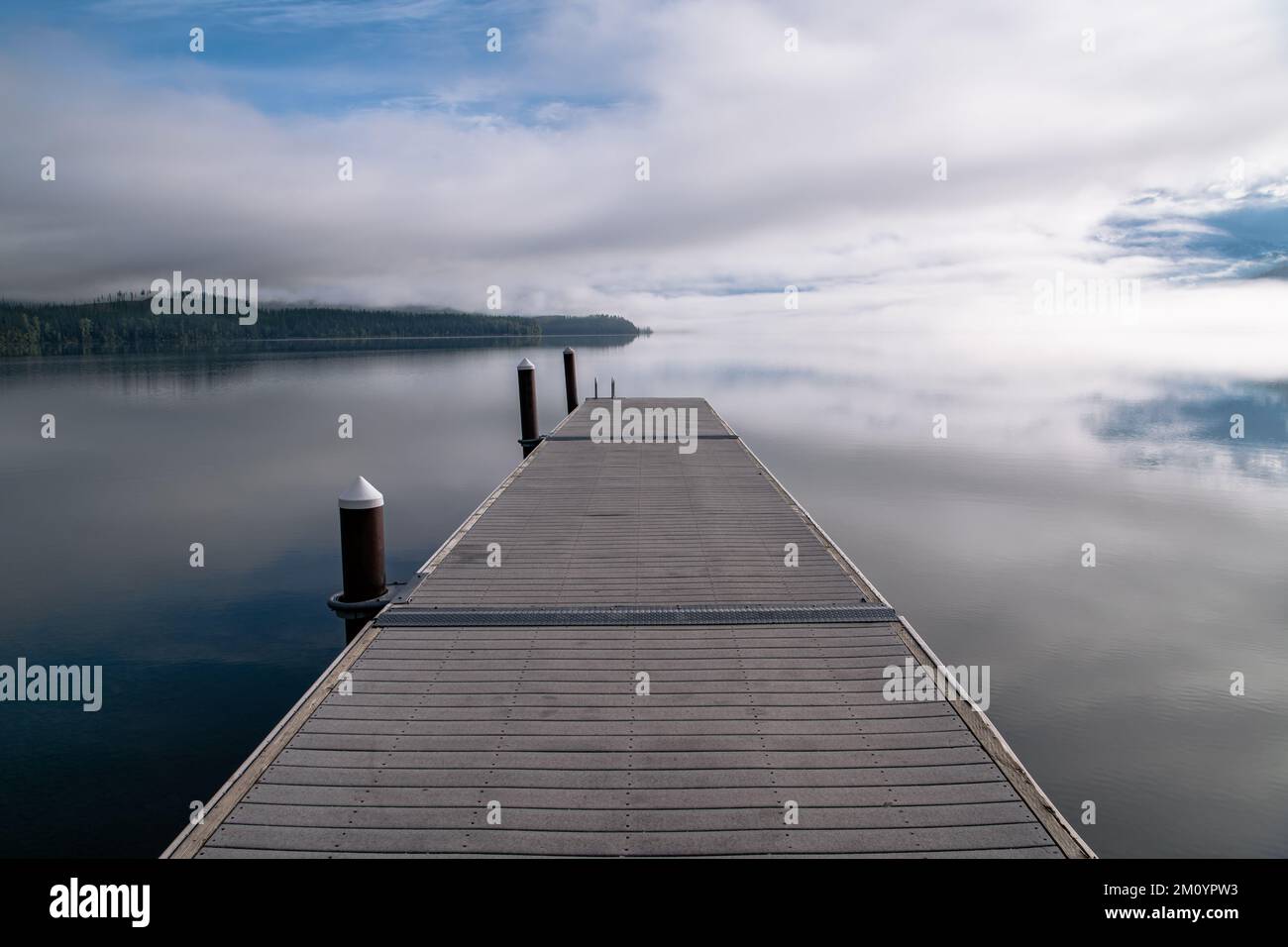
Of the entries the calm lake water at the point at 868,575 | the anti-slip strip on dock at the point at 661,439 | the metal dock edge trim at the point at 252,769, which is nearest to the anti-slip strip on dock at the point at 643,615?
the metal dock edge trim at the point at 252,769

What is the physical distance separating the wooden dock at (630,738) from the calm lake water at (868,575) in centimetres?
229

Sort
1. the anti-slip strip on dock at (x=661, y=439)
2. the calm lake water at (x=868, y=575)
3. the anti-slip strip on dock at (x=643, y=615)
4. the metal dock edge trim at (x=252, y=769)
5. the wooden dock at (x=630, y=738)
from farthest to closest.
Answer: the anti-slip strip on dock at (x=661, y=439)
the calm lake water at (x=868, y=575)
the anti-slip strip on dock at (x=643, y=615)
the wooden dock at (x=630, y=738)
the metal dock edge trim at (x=252, y=769)

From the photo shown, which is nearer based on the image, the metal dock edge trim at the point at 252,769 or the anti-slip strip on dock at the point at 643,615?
the metal dock edge trim at the point at 252,769

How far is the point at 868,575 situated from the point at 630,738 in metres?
8.11

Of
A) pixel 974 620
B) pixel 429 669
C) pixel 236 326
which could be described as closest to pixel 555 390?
pixel 974 620

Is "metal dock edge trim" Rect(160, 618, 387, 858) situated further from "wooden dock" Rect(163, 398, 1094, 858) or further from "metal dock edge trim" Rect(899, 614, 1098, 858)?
"metal dock edge trim" Rect(899, 614, 1098, 858)

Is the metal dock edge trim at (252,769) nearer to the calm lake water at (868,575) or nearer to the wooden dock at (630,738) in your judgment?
the wooden dock at (630,738)

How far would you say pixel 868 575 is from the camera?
38.5 ft

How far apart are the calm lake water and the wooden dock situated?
229cm

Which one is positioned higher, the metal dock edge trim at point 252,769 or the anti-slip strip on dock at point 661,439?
the anti-slip strip on dock at point 661,439

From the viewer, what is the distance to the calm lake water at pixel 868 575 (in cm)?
649

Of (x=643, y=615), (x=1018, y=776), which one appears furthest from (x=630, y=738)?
(x=1018, y=776)
